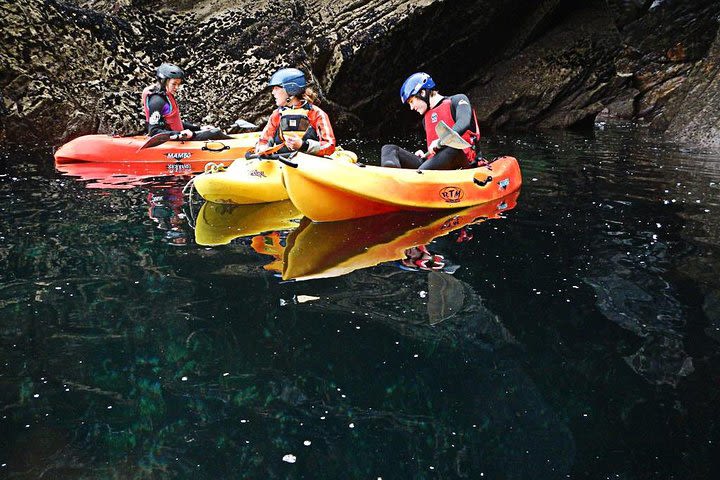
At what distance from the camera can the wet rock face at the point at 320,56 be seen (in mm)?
11094

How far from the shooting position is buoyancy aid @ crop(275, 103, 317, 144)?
273 inches

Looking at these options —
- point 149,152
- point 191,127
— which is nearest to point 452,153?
point 149,152

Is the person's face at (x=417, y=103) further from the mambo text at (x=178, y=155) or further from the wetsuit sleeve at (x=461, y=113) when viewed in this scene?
the mambo text at (x=178, y=155)

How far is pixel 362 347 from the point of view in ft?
11.2

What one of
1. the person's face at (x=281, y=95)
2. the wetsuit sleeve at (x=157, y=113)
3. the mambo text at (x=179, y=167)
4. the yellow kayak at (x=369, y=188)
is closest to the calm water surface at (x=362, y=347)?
the yellow kayak at (x=369, y=188)

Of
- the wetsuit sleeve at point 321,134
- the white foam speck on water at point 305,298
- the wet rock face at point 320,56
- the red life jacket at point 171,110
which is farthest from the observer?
the wet rock face at point 320,56

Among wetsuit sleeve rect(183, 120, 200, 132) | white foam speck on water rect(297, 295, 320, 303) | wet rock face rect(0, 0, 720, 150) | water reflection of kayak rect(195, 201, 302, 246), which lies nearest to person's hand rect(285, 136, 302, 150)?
water reflection of kayak rect(195, 201, 302, 246)

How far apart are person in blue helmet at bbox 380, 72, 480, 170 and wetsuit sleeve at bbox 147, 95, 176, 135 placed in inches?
159

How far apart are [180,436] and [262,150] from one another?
4.81 meters

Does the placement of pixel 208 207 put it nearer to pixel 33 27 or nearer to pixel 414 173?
pixel 414 173

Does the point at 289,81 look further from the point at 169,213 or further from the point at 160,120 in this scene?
the point at 160,120

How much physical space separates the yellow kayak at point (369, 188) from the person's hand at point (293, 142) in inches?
40.3

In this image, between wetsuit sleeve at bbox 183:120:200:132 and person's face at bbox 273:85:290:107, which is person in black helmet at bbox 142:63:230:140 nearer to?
wetsuit sleeve at bbox 183:120:200:132

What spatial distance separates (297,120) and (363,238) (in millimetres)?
2012
